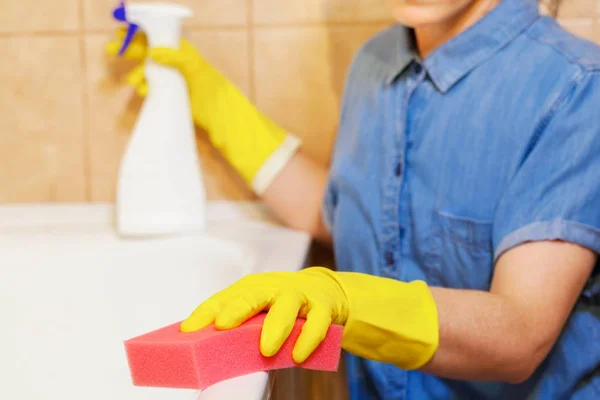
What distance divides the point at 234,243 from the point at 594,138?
44 cm

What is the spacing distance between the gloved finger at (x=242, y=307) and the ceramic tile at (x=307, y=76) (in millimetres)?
505

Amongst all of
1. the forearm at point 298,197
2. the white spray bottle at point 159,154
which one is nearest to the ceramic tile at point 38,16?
the white spray bottle at point 159,154

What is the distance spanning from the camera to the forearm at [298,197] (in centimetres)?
87

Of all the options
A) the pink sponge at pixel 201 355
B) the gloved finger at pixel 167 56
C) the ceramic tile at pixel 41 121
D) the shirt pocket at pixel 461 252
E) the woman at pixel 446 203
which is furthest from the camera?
the ceramic tile at pixel 41 121

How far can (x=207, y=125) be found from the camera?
2.92 feet

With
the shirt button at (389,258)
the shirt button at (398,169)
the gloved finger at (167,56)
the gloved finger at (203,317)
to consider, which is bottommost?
the shirt button at (389,258)

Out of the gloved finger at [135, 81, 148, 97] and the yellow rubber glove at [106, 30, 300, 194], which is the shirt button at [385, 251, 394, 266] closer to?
the yellow rubber glove at [106, 30, 300, 194]

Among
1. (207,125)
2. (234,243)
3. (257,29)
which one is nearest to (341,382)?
(234,243)

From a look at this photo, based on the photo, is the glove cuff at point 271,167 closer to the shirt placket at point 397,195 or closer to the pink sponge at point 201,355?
the shirt placket at point 397,195

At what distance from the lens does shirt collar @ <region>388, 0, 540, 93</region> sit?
2.20ft

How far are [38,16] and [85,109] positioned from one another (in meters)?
0.15

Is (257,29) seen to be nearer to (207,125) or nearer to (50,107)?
(207,125)

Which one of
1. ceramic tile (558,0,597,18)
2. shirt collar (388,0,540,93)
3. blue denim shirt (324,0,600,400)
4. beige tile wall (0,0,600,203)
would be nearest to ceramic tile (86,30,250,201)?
beige tile wall (0,0,600,203)

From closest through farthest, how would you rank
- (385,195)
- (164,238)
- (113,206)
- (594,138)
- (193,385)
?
(193,385) → (594,138) → (385,195) → (164,238) → (113,206)
